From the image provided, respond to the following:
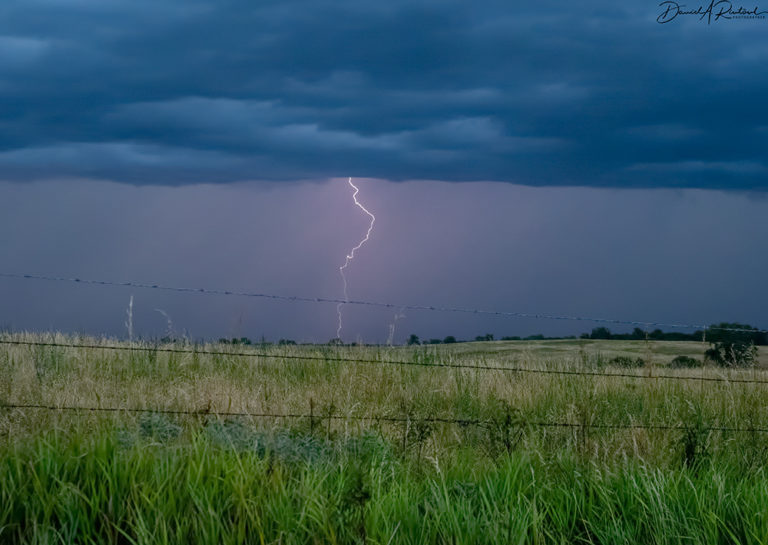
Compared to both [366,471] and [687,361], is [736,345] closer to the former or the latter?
[687,361]

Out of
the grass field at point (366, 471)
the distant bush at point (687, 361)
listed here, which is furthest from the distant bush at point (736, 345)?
the grass field at point (366, 471)

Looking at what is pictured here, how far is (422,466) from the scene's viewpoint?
5.78m

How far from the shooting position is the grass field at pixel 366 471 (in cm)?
402

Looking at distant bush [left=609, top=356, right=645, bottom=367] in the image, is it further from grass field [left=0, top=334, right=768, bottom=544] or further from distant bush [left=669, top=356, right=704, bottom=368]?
grass field [left=0, top=334, right=768, bottom=544]

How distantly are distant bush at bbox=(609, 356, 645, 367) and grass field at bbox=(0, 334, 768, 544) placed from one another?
3764 mm

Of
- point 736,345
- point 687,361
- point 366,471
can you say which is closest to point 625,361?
point 736,345

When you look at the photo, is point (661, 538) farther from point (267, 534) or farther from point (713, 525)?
point (267, 534)

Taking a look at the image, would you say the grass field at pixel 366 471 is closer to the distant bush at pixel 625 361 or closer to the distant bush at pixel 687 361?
the distant bush at pixel 625 361

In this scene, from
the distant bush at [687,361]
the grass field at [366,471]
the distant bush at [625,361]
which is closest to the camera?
the grass field at [366,471]

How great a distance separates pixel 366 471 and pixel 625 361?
9.87m

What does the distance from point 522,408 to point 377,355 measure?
2626 mm

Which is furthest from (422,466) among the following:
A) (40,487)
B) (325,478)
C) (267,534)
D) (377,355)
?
(377,355)

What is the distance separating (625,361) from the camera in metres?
13.5

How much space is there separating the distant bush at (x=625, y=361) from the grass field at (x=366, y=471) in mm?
3764
